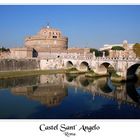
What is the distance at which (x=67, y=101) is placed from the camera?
5977mm

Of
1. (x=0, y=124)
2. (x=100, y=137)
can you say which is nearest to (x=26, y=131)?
(x=0, y=124)

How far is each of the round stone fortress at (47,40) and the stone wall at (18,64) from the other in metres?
3.72

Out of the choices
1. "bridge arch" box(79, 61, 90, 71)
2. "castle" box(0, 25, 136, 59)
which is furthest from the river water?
"castle" box(0, 25, 136, 59)

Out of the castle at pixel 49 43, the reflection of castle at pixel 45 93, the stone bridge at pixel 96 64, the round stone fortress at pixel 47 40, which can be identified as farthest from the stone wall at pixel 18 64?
the round stone fortress at pixel 47 40

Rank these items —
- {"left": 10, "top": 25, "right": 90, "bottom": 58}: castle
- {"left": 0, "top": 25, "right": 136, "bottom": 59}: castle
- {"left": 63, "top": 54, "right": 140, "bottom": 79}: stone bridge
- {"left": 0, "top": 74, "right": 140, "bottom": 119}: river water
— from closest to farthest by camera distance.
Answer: {"left": 0, "top": 74, "right": 140, "bottom": 119}: river water → {"left": 63, "top": 54, "right": 140, "bottom": 79}: stone bridge → {"left": 0, "top": 25, "right": 136, "bottom": 59}: castle → {"left": 10, "top": 25, "right": 90, "bottom": 58}: castle

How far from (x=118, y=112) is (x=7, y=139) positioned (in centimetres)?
233

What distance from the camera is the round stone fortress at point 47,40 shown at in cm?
1703

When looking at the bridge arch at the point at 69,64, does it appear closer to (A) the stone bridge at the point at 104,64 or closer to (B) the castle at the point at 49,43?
(A) the stone bridge at the point at 104,64

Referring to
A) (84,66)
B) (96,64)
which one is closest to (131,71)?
(96,64)

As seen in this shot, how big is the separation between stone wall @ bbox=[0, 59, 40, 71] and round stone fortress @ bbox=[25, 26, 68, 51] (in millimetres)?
3715

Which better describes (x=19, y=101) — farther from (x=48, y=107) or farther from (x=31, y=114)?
(x=31, y=114)

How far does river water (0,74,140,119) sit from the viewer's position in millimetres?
4812

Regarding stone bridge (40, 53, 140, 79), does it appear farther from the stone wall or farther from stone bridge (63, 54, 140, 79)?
the stone wall

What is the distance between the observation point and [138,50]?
14555 mm
